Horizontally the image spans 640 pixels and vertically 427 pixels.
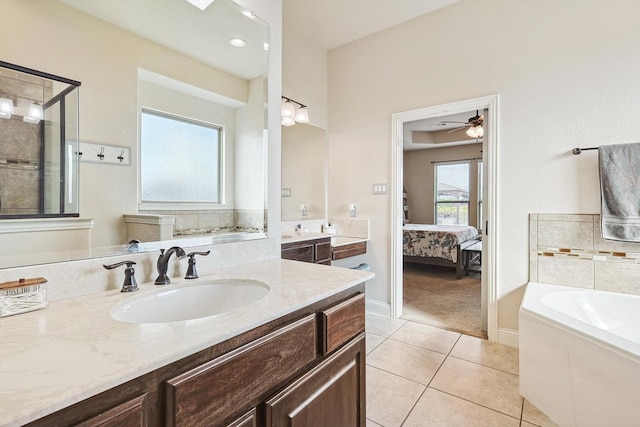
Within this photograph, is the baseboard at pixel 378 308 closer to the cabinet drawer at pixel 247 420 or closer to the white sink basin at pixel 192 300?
the white sink basin at pixel 192 300

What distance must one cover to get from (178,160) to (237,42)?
750mm

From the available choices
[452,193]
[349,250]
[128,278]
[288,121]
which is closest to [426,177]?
[452,193]

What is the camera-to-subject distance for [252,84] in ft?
5.52

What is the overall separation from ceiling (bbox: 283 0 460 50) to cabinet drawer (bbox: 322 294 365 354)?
2.65 meters

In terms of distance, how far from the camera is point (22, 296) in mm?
851

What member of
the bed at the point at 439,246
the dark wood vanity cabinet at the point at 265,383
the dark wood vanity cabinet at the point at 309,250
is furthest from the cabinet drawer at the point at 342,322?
the bed at the point at 439,246

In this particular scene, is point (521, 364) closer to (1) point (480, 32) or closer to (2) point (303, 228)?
(2) point (303, 228)

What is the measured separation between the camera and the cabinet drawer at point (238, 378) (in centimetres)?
64

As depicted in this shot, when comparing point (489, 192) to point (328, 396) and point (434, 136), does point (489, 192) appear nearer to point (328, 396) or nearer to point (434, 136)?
point (328, 396)

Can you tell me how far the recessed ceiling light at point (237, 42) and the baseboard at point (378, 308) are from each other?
8.59ft

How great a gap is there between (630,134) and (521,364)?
5.63 feet

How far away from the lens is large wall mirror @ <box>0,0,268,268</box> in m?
1.05

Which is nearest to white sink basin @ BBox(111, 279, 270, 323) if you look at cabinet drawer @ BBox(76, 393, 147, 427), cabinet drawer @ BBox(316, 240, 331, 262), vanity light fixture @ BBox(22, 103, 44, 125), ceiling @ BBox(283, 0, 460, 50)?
cabinet drawer @ BBox(76, 393, 147, 427)

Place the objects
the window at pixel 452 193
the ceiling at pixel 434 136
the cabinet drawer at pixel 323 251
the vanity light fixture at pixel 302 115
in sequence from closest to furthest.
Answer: the cabinet drawer at pixel 323 251 < the vanity light fixture at pixel 302 115 < the ceiling at pixel 434 136 < the window at pixel 452 193
